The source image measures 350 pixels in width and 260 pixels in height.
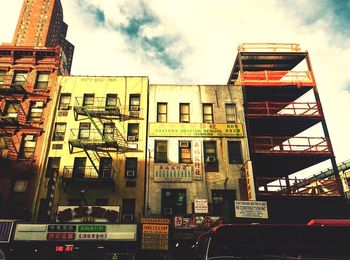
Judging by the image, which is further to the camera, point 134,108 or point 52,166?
point 134,108

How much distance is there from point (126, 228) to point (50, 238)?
5022 millimetres

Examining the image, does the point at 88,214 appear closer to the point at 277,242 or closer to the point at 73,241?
the point at 73,241

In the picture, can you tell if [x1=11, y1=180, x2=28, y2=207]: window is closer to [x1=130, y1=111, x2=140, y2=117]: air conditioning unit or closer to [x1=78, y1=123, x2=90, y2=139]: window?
[x1=78, y1=123, x2=90, y2=139]: window

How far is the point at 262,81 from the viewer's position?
79.5 ft

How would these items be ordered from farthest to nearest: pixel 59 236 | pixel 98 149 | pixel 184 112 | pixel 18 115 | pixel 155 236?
pixel 184 112, pixel 18 115, pixel 98 149, pixel 155 236, pixel 59 236

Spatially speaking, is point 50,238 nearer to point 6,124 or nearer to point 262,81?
point 6,124

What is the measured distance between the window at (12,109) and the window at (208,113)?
55.9 feet

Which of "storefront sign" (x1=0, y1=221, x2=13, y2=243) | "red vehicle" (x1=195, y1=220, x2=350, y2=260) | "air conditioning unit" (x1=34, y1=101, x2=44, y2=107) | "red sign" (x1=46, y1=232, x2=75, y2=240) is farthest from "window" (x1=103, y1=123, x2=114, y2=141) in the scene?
"red vehicle" (x1=195, y1=220, x2=350, y2=260)

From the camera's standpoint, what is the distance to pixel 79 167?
21.8 meters

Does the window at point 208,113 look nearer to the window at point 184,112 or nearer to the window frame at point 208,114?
the window frame at point 208,114

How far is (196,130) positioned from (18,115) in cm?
1600

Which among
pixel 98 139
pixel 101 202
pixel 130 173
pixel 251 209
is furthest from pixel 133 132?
pixel 251 209

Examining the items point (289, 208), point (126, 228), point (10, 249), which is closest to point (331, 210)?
point (289, 208)

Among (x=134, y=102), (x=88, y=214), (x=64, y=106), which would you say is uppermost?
(x=134, y=102)
